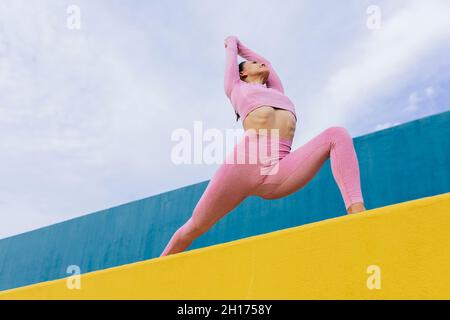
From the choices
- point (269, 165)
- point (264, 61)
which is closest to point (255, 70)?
point (264, 61)

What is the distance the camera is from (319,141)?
1.93 m

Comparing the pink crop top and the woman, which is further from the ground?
the pink crop top

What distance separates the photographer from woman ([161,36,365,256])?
1858 millimetres

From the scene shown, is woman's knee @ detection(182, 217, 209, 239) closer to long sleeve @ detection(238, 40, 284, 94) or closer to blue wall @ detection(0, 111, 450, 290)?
long sleeve @ detection(238, 40, 284, 94)

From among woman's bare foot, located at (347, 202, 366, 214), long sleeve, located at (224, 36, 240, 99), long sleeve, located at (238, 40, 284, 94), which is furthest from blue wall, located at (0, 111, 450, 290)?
woman's bare foot, located at (347, 202, 366, 214)

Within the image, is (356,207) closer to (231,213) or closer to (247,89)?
(247,89)

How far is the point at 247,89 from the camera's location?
7.41 feet

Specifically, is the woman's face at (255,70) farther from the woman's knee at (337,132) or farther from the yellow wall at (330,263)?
the yellow wall at (330,263)

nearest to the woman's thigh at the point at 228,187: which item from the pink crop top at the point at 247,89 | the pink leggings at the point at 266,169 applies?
the pink leggings at the point at 266,169

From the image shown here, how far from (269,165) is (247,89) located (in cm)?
44

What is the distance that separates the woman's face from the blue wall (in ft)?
6.68
